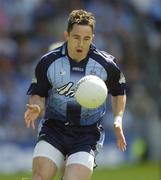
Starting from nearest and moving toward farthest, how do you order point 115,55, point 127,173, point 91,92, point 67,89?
point 91,92
point 67,89
point 127,173
point 115,55

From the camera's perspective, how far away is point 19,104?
18750mm

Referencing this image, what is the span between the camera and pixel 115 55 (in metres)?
20.6

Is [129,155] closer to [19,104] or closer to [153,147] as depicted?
[153,147]

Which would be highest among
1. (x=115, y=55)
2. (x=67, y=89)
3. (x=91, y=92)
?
(x=115, y=55)

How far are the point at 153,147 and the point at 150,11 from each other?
4.31 meters

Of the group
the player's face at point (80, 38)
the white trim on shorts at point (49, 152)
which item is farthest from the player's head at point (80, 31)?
the white trim on shorts at point (49, 152)

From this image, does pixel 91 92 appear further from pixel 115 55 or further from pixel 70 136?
pixel 115 55

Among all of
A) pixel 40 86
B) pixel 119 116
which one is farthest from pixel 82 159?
pixel 40 86

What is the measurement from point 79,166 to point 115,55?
11406 millimetres

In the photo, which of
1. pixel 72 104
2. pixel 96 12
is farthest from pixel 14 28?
pixel 72 104

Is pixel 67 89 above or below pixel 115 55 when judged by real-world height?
below

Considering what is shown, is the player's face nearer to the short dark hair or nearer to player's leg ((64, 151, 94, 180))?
the short dark hair

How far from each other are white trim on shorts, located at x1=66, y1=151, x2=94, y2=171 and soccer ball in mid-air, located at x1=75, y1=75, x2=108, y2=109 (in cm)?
59

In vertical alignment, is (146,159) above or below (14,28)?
below
